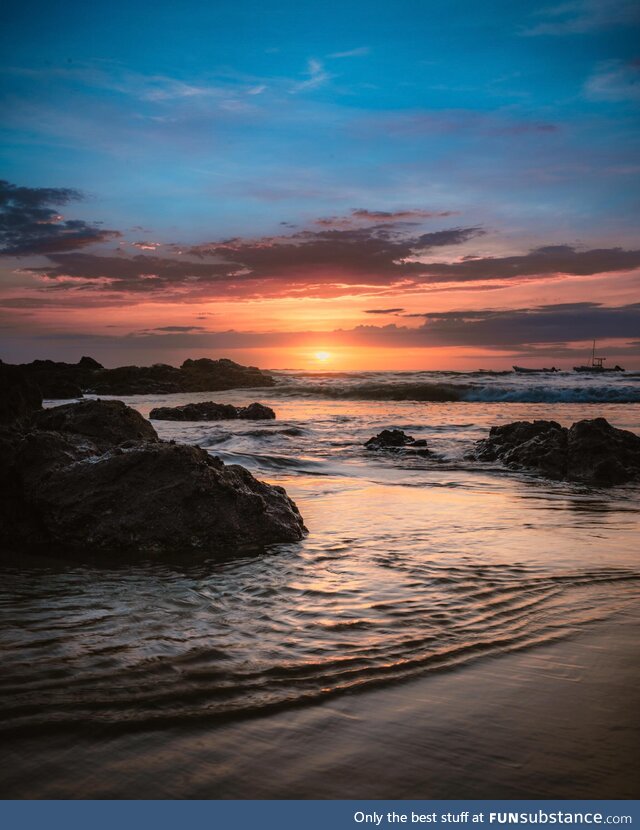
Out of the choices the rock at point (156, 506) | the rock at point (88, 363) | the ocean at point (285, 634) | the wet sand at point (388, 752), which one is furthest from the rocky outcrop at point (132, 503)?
the rock at point (88, 363)

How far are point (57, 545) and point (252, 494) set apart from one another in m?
1.67

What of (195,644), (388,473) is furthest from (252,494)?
(388,473)

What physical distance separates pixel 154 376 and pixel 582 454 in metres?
44.3

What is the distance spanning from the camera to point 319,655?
3.24m

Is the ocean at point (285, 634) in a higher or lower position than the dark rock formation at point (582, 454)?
lower

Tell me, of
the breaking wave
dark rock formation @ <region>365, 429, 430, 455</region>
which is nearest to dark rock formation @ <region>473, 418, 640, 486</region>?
dark rock formation @ <region>365, 429, 430, 455</region>

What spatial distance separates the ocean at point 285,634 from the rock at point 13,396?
381cm

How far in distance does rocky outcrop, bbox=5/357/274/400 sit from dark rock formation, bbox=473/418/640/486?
124ft

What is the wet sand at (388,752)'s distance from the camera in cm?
220

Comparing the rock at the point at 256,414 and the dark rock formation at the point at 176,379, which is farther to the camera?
the dark rock formation at the point at 176,379

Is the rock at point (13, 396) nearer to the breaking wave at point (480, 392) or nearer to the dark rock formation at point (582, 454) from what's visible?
the dark rock formation at point (582, 454)

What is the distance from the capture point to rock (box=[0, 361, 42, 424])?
809 centimetres

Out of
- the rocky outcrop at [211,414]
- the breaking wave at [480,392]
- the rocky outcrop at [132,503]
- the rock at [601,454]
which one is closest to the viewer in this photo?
the rocky outcrop at [132,503]
